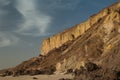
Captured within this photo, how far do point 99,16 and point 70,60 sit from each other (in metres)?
34.4

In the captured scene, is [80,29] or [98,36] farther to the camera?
[80,29]

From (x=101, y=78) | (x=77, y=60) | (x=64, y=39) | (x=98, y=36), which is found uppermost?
(x=64, y=39)

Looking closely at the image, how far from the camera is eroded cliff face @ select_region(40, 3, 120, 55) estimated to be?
240ft

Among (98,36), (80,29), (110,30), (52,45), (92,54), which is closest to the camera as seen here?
(92,54)

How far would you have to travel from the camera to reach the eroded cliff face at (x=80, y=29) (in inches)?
2876

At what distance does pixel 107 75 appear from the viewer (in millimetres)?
23578

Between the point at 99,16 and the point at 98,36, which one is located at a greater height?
the point at 99,16

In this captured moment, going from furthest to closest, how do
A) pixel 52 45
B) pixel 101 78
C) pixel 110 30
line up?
pixel 52 45 < pixel 110 30 < pixel 101 78

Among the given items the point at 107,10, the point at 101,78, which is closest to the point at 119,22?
the point at 107,10

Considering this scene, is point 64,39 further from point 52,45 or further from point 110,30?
point 110,30

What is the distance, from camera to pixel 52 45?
12700 cm

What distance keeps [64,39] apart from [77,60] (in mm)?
54459

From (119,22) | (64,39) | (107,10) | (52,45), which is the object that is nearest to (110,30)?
(119,22)

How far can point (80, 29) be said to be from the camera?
334 feet
